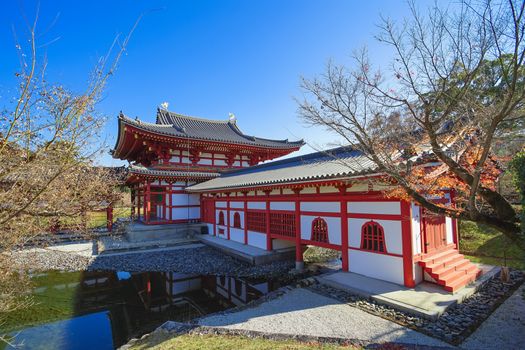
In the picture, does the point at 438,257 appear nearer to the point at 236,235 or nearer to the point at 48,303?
the point at 236,235

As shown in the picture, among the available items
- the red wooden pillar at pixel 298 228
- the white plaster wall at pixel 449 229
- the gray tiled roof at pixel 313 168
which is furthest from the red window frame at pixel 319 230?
the white plaster wall at pixel 449 229

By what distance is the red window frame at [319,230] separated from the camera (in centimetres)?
937

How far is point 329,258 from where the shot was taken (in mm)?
11969

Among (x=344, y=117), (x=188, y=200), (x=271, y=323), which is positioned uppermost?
(x=344, y=117)

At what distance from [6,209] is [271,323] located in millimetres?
4986

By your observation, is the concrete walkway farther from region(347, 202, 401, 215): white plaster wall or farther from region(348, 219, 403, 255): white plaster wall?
region(347, 202, 401, 215): white plaster wall

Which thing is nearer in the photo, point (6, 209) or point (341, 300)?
point (6, 209)

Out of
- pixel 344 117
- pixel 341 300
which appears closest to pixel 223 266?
pixel 341 300

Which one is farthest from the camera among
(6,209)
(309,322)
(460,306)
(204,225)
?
(204,225)

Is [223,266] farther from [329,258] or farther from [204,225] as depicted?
[204,225]

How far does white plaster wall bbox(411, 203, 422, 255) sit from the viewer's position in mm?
7301

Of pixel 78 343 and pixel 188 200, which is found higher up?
pixel 188 200

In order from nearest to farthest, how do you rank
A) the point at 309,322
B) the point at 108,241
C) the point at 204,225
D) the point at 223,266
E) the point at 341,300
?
the point at 309,322, the point at 341,300, the point at 223,266, the point at 108,241, the point at 204,225

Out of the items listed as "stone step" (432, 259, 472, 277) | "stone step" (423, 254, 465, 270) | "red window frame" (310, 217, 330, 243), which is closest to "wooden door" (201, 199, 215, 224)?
"red window frame" (310, 217, 330, 243)
